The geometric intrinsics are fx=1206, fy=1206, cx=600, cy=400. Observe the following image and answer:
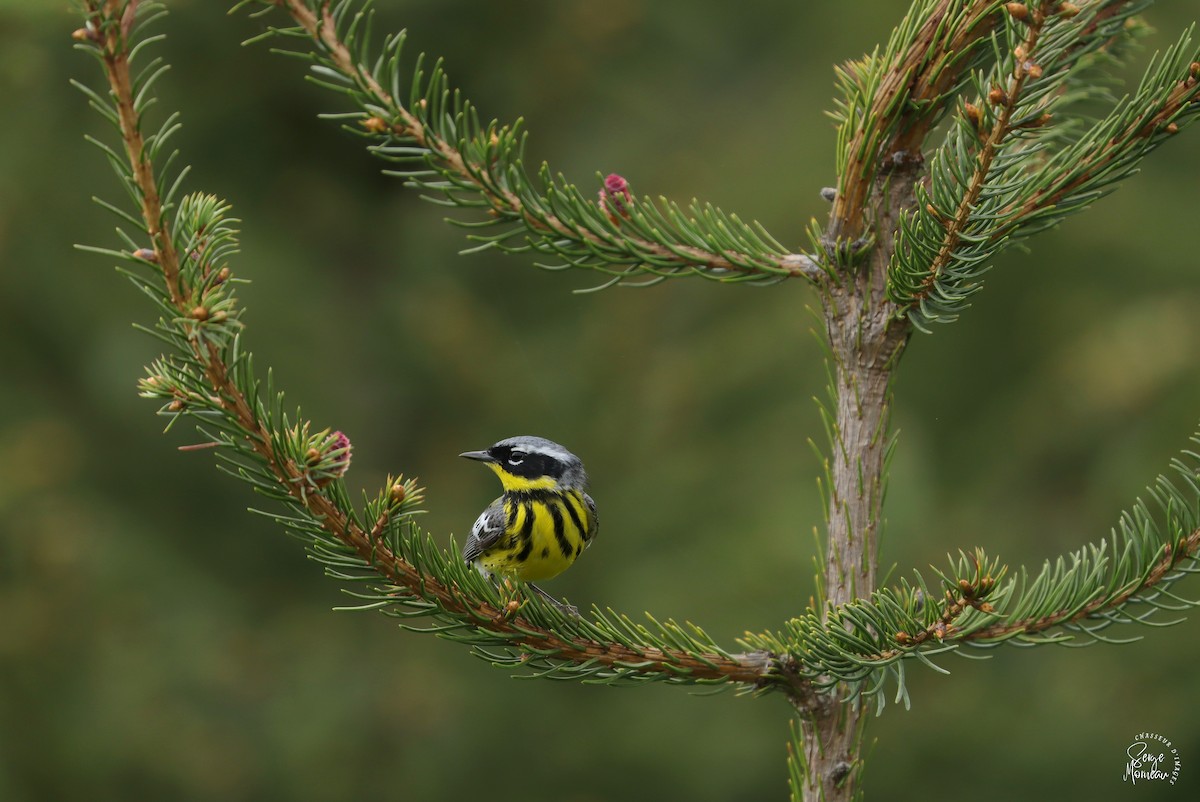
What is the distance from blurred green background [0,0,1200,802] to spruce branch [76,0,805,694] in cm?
319

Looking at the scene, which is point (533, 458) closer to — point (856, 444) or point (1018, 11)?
point (856, 444)

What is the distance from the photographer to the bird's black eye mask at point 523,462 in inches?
152

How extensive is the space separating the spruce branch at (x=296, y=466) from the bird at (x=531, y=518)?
1.19m

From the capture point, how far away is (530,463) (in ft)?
12.8

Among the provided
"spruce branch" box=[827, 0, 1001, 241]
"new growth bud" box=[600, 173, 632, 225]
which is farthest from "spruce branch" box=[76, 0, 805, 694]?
"spruce branch" box=[827, 0, 1001, 241]

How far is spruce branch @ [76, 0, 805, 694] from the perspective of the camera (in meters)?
1.67

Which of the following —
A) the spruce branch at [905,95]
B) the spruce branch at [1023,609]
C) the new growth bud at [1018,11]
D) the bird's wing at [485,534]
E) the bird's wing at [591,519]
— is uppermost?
the spruce branch at [905,95]

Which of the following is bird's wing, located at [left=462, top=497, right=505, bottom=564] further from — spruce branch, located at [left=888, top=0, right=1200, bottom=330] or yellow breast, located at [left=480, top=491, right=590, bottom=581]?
spruce branch, located at [left=888, top=0, right=1200, bottom=330]

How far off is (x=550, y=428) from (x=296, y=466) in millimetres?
4494

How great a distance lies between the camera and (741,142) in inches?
256

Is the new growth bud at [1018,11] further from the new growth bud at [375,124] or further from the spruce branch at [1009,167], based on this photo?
the new growth bud at [375,124]

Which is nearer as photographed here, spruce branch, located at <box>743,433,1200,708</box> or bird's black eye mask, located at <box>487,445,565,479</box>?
spruce branch, located at <box>743,433,1200,708</box>

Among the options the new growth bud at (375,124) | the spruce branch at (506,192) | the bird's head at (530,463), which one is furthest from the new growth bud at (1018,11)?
the bird's head at (530,463)
